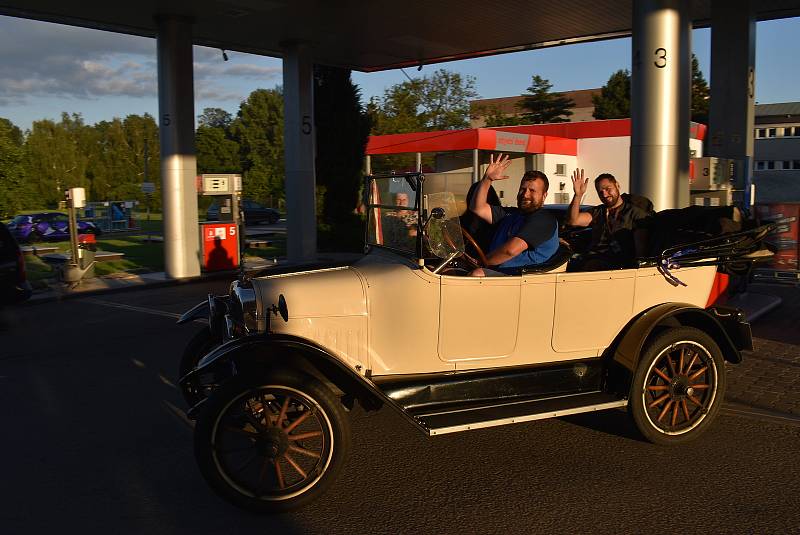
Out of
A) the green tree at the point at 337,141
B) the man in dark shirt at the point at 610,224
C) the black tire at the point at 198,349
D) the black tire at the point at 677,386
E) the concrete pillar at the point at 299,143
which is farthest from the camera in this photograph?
the green tree at the point at 337,141

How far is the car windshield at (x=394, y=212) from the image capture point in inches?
181

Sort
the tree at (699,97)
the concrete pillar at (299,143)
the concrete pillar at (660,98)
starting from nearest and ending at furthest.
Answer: the concrete pillar at (660,98) → the concrete pillar at (299,143) → the tree at (699,97)

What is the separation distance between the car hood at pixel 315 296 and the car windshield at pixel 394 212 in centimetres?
53

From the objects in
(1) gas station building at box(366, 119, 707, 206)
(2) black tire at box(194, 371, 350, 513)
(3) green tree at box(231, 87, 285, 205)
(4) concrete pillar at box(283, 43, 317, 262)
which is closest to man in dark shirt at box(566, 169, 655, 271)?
(2) black tire at box(194, 371, 350, 513)

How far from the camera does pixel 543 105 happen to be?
70562 mm

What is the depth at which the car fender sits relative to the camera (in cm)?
473

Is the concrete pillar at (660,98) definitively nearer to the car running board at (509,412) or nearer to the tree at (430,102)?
the car running board at (509,412)

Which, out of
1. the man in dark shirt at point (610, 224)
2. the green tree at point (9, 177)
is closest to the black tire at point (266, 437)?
the man in dark shirt at point (610, 224)

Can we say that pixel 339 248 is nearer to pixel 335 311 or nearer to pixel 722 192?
pixel 722 192

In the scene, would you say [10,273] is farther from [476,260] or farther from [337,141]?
[337,141]

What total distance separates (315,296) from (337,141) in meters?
20.9

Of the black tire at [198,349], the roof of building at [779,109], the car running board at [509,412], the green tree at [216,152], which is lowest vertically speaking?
the car running board at [509,412]

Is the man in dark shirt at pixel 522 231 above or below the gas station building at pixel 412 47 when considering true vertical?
below

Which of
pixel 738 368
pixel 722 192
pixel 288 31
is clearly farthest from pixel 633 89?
pixel 288 31
